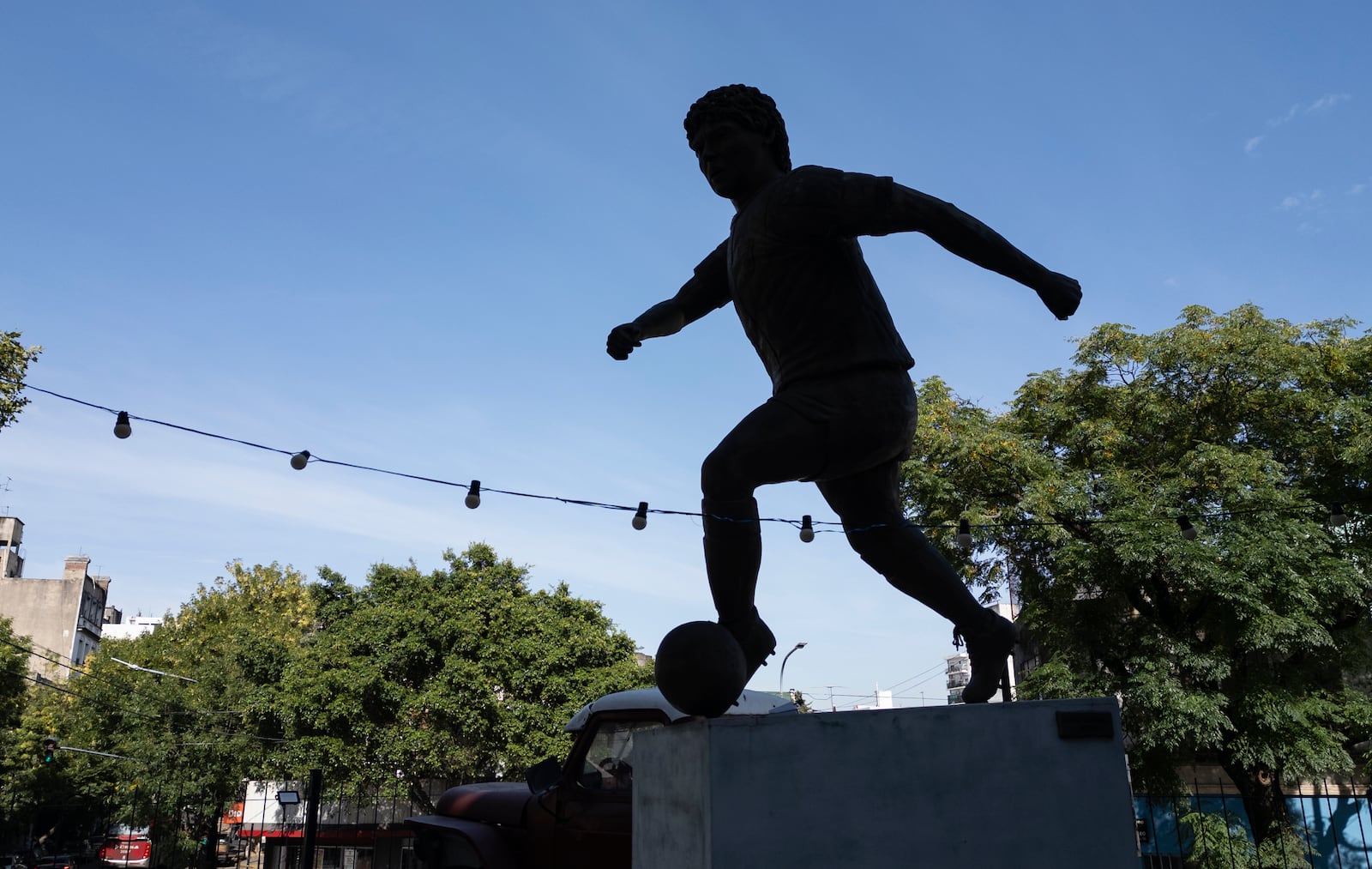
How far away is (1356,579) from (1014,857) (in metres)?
14.4

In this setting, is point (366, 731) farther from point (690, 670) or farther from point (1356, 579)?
point (690, 670)

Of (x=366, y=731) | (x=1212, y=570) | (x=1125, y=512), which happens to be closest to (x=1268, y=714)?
(x=1212, y=570)

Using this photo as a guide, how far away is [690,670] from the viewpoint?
311cm

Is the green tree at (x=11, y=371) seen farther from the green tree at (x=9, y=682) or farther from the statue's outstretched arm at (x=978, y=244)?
the green tree at (x=9, y=682)

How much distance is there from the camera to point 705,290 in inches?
170

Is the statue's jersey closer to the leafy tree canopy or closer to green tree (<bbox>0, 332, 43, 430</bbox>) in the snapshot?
green tree (<bbox>0, 332, 43, 430</bbox>)

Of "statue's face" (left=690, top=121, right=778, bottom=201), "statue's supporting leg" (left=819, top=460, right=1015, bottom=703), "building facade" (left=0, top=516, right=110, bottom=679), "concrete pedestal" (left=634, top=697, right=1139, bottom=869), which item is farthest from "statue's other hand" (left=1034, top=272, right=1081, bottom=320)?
"building facade" (left=0, top=516, right=110, bottom=679)

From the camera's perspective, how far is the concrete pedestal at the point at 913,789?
2742mm

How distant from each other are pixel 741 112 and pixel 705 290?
31.9 inches

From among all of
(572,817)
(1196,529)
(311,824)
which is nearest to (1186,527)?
(1196,529)

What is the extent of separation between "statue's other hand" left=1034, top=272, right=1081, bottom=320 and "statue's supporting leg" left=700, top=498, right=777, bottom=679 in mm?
1209

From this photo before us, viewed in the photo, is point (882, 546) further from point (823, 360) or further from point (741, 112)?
point (741, 112)

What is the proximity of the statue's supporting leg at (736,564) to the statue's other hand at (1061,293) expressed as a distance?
3.97 feet

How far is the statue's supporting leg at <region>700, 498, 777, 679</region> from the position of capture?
3350 millimetres
